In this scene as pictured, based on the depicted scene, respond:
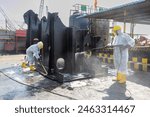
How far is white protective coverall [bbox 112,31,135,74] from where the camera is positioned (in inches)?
239

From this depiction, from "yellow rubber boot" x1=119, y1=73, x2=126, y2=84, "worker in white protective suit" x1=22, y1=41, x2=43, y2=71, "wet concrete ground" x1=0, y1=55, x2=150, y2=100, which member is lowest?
"wet concrete ground" x1=0, y1=55, x2=150, y2=100

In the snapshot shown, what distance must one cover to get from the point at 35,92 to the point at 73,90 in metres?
1.05

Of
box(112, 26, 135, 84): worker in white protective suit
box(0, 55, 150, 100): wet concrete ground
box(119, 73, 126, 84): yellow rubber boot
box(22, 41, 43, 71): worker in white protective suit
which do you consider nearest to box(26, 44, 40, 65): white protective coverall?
box(22, 41, 43, 71): worker in white protective suit

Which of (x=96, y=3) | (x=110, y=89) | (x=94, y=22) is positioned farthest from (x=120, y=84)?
(x=96, y=3)

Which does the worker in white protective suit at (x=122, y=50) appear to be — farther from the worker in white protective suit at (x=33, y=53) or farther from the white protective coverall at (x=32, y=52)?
the white protective coverall at (x=32, y=52)

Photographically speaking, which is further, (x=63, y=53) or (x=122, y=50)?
(x=63, y=53)

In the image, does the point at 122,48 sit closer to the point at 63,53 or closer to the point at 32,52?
the point at 63,53

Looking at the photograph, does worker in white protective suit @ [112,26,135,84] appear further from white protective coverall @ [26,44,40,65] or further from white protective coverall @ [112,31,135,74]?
white protective coverall @ [26,44,40,65]

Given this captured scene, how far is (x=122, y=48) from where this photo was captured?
243 inches

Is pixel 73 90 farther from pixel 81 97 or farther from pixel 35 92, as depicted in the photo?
pixel 35 92

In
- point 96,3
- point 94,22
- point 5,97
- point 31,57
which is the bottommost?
point 5,97

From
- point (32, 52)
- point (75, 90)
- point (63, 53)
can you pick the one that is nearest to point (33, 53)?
point (32, 52)

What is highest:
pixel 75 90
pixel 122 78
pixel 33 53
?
pixel 33 53

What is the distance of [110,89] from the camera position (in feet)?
18.7
